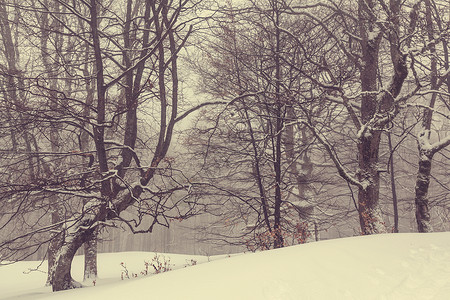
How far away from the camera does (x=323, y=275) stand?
184 inches

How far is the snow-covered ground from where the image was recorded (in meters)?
4.38

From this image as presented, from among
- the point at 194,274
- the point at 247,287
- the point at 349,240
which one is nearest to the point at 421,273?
the point at 349,240

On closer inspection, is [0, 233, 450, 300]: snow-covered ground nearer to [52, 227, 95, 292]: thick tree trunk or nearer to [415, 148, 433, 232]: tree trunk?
[52, 227, 95, 292]: thick tree trunk

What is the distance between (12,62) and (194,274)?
11.3 metres

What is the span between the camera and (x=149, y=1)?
26.8 ft

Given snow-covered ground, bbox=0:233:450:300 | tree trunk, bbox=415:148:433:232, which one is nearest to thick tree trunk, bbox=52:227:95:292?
snow-covered ground, bbox=0:233:450:300

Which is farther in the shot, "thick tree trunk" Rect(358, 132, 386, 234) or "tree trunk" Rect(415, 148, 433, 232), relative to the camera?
"tree trunk" Rect(415, 148, 433, 232)

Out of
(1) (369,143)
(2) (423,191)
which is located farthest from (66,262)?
(2) (423,191)

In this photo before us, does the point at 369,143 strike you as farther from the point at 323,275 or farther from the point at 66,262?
the point at 66,262

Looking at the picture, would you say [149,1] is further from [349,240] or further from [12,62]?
[12,62]

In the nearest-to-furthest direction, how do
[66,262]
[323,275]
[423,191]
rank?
[323,275] → [66,262] → [423,191]

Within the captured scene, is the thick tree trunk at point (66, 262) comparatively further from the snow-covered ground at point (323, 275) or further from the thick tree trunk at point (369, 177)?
the thick tree trunk at point (369, 177)

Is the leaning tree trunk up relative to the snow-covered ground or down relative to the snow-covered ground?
up

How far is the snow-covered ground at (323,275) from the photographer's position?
438 centimetres
